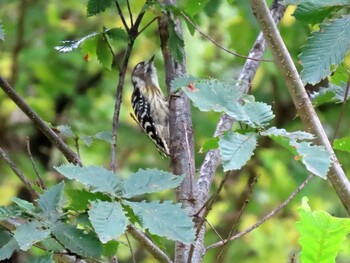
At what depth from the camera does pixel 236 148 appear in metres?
1.69

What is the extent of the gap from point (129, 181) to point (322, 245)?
1.43 ft

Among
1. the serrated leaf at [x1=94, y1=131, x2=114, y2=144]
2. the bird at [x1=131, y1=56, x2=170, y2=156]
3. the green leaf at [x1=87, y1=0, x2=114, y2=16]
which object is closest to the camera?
the serrated leaf at [x1=94, y1=131, x2=114, y2=144]

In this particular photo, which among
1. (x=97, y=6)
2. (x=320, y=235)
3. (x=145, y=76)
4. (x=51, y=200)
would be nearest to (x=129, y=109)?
(x=145, y=76)

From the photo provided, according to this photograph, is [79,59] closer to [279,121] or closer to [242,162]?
[279,121]

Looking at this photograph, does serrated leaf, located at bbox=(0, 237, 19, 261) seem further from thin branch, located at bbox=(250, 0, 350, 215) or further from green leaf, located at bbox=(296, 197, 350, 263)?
thin branch, located at bbox=(250, 0, 350, 215)

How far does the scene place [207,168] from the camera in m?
2.41

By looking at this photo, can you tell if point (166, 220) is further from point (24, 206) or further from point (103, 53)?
point (103, 53)

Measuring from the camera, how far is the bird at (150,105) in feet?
13.5

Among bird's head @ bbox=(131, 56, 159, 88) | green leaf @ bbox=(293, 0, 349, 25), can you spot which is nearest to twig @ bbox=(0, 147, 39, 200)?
green leaf @ bbox=(293, 0, 349, 25)

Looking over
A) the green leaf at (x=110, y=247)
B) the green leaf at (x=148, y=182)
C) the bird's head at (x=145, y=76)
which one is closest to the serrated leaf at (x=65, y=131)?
the green leaf at (x=110, y=247)

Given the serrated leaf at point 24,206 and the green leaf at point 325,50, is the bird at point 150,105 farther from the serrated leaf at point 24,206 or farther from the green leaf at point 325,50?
the serrated leaf at point 24,206

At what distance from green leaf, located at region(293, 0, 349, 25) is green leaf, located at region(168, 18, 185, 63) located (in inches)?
20.4

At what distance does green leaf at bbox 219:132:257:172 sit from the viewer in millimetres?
1656

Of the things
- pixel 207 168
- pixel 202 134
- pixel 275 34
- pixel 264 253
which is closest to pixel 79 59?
pixel 202 134
